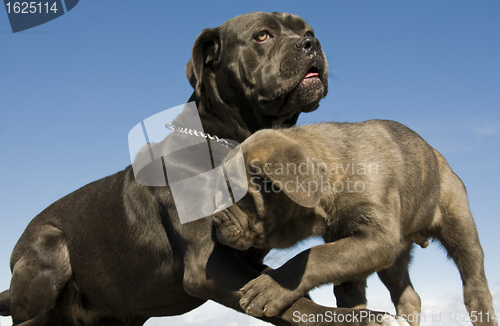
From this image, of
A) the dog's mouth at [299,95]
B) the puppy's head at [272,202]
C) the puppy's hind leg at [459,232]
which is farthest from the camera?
the puppy's hind leg at [459,232]

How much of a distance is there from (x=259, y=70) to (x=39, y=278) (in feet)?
11.1

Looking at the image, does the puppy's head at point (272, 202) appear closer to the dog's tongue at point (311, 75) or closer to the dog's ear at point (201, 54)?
the dog's tongue at point (311, 75)

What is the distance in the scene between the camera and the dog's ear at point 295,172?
3824 mm

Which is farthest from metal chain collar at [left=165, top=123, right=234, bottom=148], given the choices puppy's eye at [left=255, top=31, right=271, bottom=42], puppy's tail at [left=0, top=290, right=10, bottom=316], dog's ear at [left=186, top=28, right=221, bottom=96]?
puppy's tail at [left=0, top=290, right=10, bottom=316]

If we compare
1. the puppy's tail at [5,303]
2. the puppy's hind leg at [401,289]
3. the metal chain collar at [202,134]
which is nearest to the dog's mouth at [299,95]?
the metal chain collar at [202,134]

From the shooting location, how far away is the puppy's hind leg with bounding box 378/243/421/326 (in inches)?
224

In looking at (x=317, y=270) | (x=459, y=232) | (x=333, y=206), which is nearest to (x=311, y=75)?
(x=333, y=206)

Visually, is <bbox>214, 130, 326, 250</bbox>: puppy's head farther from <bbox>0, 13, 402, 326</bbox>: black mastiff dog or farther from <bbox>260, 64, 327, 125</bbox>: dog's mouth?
<bbox>260, 64, 327, 125</bbox>: dog's mouth

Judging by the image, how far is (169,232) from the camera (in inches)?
202

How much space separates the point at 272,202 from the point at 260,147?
1.57ft

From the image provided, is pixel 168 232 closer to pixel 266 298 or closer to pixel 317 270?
pixel 266 298

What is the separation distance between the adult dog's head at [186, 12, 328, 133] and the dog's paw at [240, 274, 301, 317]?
1680 mm

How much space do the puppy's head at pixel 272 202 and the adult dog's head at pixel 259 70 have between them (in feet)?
1.95

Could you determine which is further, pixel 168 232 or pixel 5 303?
pixel 5 303
